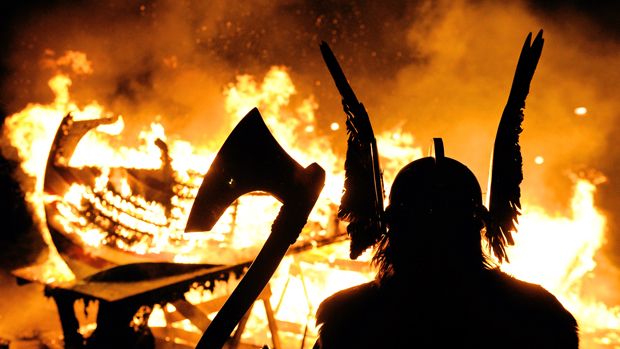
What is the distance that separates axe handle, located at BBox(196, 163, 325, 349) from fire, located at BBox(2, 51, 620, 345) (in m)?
3.09

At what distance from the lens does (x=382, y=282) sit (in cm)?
168

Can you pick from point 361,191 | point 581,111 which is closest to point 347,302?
point 361,191

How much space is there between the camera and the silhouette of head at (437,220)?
1.55 metres

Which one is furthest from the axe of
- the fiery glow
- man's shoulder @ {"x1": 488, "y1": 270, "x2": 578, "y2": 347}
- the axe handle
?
the fiery glow

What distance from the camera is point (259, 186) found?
4.23 feet

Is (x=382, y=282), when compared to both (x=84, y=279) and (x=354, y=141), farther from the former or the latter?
(x=84, y=279)

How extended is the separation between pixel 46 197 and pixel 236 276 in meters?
4.49

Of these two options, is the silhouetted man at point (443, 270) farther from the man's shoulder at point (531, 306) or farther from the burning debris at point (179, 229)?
the burning debris at point (179, 229)

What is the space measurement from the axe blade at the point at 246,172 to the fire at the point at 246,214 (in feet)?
9.96

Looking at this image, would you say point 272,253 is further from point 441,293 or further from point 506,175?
point 506,175

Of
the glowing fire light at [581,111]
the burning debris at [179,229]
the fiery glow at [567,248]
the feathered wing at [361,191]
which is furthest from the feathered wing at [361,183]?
the glowing fire light at [581,111]

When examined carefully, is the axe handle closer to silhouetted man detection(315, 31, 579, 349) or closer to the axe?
the axe

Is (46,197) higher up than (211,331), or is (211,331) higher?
(46,197)

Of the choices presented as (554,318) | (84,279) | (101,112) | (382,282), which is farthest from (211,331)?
(101,112)
